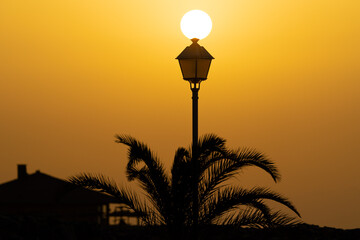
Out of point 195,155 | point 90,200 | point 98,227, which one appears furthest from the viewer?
point 90,200

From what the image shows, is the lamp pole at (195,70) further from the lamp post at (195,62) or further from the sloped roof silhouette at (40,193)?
Result: the sloped roof silhouette at (40,193)

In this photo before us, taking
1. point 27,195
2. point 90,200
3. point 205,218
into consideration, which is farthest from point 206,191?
point 27,195

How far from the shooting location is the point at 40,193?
32156mm

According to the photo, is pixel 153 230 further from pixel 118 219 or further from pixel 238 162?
pixel 118 219

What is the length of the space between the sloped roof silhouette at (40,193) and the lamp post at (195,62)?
1601 centimetres

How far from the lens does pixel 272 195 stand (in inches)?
619

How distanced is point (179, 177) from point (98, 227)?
344cm

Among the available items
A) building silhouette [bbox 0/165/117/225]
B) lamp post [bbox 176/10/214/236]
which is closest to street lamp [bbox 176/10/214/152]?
Result: lamp post [bbox 176/10/214/236]

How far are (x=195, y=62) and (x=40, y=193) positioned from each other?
62.4 feet

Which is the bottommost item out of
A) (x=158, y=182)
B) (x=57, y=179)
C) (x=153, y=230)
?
(x=153, y=230)

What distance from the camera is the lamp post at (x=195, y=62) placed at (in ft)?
48.8

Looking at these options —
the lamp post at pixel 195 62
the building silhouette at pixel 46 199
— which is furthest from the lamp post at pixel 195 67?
the building silhouette at pixel 46 199

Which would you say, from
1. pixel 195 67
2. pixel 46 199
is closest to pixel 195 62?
pixel 195 67

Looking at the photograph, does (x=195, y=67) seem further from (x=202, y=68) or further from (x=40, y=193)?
(x=40, y=193)
